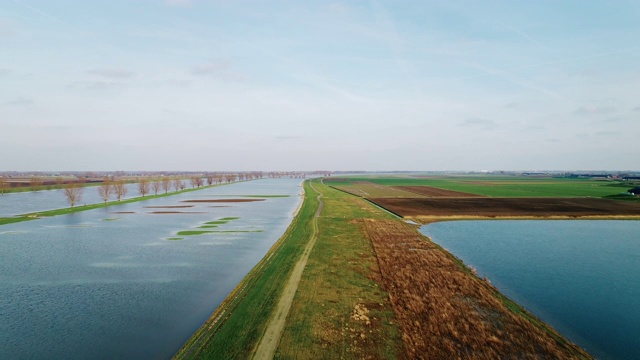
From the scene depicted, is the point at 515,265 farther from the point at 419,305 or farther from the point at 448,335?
the point at 448,335

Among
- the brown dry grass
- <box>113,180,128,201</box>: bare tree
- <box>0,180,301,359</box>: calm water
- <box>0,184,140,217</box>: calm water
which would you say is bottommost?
<box>0,180,301,359</box>: calm water

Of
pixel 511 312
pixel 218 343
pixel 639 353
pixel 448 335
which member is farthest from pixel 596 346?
pixel 218 343

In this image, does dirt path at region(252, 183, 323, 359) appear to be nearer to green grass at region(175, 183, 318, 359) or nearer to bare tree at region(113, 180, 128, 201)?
green grass at region(175, 183, 318, 359)

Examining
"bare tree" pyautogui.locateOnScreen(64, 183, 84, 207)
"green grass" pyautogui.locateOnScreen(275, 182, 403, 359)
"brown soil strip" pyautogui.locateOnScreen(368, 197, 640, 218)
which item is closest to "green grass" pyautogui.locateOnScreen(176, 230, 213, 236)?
"green grass" pyautogui.locateOnScreen(275, 182, 403, 359)

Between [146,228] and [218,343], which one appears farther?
[146,228]

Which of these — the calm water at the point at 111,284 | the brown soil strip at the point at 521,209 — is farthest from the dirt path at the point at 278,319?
the brown soil strip at the point at 521,209
